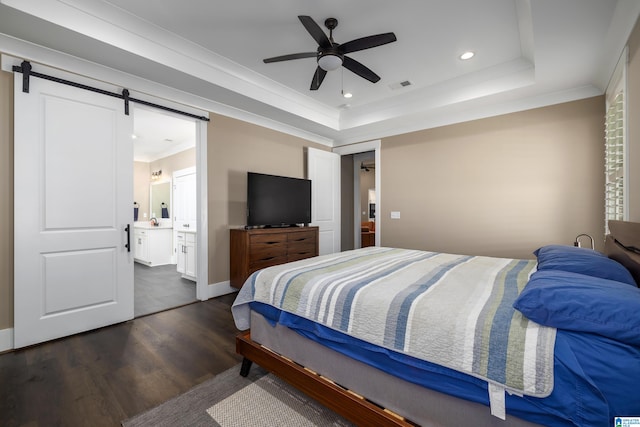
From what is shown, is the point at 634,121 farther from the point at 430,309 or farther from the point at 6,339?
the point at 6,339

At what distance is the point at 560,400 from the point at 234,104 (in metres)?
4.06

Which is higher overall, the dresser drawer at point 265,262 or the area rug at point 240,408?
the dresser drawer at point 265,262

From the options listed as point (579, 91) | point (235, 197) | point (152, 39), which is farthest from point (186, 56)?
point (579, 91)

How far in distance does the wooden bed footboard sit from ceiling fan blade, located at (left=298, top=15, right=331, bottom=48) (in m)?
2.40

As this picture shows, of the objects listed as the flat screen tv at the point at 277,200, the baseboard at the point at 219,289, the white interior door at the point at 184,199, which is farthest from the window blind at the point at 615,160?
the white interior door at the point at 184,199

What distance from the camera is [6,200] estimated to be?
2283 mm

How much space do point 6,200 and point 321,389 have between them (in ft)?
9.88

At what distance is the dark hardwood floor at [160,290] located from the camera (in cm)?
333

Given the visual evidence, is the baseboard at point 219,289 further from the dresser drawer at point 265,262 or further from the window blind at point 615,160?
the window blind at point 615,160

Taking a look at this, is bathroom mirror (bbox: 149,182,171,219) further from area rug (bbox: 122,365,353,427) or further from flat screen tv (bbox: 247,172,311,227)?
area rug (bbox: 122,365,353,427)

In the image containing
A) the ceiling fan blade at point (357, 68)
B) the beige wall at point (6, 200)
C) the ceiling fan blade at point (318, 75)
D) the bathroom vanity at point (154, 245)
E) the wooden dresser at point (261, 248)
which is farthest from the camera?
the bathroom vanity at point (154, 245)

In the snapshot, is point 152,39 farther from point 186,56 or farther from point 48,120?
point 48,120

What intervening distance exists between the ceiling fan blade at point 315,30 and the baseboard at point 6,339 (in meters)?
3.52

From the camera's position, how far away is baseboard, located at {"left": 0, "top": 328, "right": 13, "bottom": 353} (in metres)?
2.22
